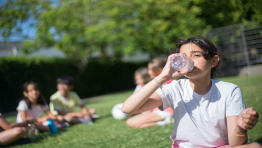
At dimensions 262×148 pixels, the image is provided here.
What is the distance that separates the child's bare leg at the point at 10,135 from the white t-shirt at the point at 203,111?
3.12m

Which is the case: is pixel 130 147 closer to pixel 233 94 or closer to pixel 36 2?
pixel 233 94

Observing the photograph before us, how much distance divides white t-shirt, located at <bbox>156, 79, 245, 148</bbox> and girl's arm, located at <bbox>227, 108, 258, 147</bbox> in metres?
0.09

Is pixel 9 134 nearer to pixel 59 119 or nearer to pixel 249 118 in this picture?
pixel 59 119

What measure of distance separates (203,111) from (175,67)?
0.52m

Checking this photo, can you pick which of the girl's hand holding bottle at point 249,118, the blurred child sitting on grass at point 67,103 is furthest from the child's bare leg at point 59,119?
the girl's hand holding bottle at point 249,118

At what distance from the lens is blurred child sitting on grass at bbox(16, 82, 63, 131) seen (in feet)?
17.4

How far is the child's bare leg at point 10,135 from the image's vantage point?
399 cm

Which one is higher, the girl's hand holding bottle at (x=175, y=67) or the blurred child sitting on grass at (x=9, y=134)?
the girl's hand holding bottle at (x=175, y=67)

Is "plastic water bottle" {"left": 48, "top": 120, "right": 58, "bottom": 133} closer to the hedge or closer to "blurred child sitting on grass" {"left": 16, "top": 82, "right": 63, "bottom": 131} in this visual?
"blurred child sitting on grass" {"left": 16, "top": 82, "right": 63, "bottom": 131}

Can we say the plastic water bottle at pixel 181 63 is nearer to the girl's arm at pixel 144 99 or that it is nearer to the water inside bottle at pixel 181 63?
the water inside bottle at pixel 181 63

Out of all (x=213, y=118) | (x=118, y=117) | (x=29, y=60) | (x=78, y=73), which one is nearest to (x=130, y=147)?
(x=213, y=118)

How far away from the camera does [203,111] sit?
214 centimetres

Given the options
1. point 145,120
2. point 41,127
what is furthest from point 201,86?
point 41,127

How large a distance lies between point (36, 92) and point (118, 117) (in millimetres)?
2281
